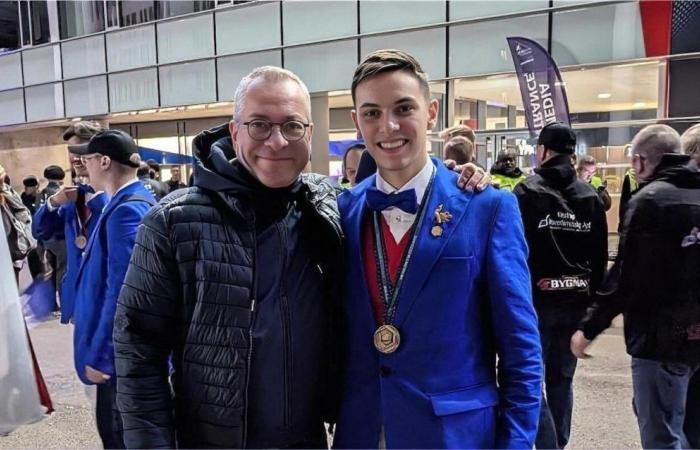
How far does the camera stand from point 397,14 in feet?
41.5

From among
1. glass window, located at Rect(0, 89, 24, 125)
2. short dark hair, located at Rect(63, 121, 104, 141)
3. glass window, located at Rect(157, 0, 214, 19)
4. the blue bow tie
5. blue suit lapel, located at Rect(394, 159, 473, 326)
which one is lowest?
blue suit lapel, located at Rect(394, 159, 473, 326)

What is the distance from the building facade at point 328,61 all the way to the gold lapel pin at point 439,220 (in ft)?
32.9

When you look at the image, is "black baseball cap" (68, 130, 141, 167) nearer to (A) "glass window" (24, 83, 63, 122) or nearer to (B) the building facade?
(B) the building facade

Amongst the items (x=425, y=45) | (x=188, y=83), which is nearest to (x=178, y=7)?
(x=188, y=83)

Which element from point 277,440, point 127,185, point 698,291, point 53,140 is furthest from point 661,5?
point 53,140

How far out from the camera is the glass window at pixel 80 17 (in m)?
17.8

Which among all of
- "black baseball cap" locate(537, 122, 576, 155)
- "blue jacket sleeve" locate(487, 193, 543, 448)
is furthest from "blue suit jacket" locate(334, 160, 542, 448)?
"black baseball cap" locate(537, 122, 576, 155)

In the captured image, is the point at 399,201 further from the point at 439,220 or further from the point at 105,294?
the point at 105,294

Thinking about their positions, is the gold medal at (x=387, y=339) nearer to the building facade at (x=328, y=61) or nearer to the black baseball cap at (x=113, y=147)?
the black baseball cap at (x=113, y=147)

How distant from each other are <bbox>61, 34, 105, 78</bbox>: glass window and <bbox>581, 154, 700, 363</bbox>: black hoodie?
59.1 feet

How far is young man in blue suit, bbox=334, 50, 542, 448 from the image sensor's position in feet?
5.74

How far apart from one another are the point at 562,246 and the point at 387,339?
2442 mm

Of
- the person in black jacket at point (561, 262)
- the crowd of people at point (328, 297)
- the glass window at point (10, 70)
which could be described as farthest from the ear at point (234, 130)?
the glass window at point (10, 70)

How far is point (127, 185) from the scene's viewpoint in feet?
10.3
